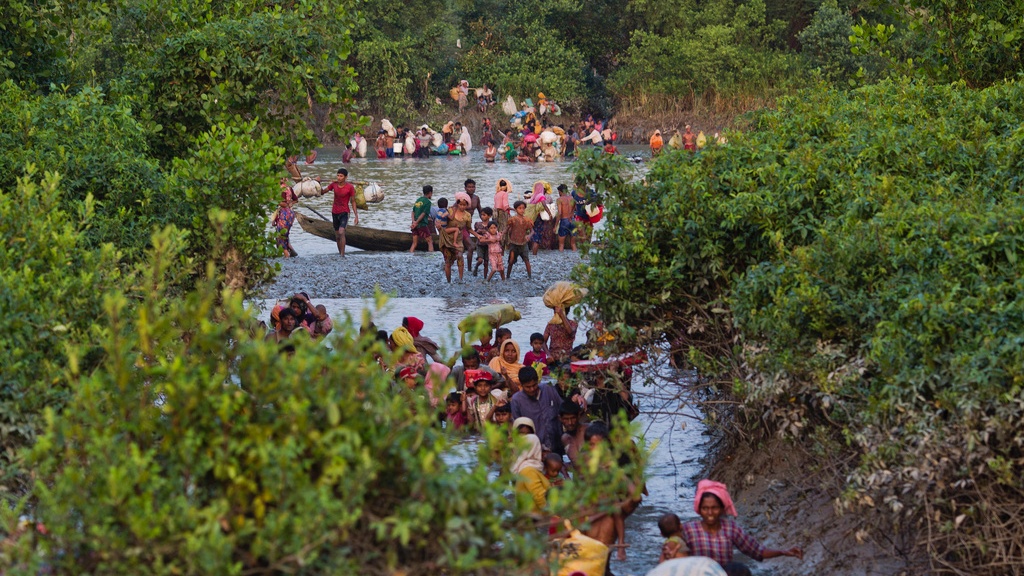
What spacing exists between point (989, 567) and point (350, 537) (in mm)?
3545

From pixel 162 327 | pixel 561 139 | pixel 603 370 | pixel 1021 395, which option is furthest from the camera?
pixel 561 139

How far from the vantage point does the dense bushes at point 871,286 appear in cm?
632

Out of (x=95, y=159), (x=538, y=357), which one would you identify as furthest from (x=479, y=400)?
(x=95, y=159)

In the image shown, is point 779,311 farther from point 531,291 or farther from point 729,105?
point 729,105

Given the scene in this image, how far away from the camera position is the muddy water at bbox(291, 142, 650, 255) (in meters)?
28.2

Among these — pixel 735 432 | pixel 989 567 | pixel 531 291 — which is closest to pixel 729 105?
pixel 531 291

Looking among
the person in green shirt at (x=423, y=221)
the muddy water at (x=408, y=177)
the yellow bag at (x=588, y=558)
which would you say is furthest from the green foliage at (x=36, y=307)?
the muddy water at (x=408, y=177)

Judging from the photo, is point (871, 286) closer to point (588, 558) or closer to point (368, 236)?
point (588, 558)

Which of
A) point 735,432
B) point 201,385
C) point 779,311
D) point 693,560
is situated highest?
point 201,385

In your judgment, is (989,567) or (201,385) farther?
(989,567)

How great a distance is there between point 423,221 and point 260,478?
58.3 feet

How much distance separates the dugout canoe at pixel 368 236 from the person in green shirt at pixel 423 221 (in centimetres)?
19

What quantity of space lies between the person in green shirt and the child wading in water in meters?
2.22

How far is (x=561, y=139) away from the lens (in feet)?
143
